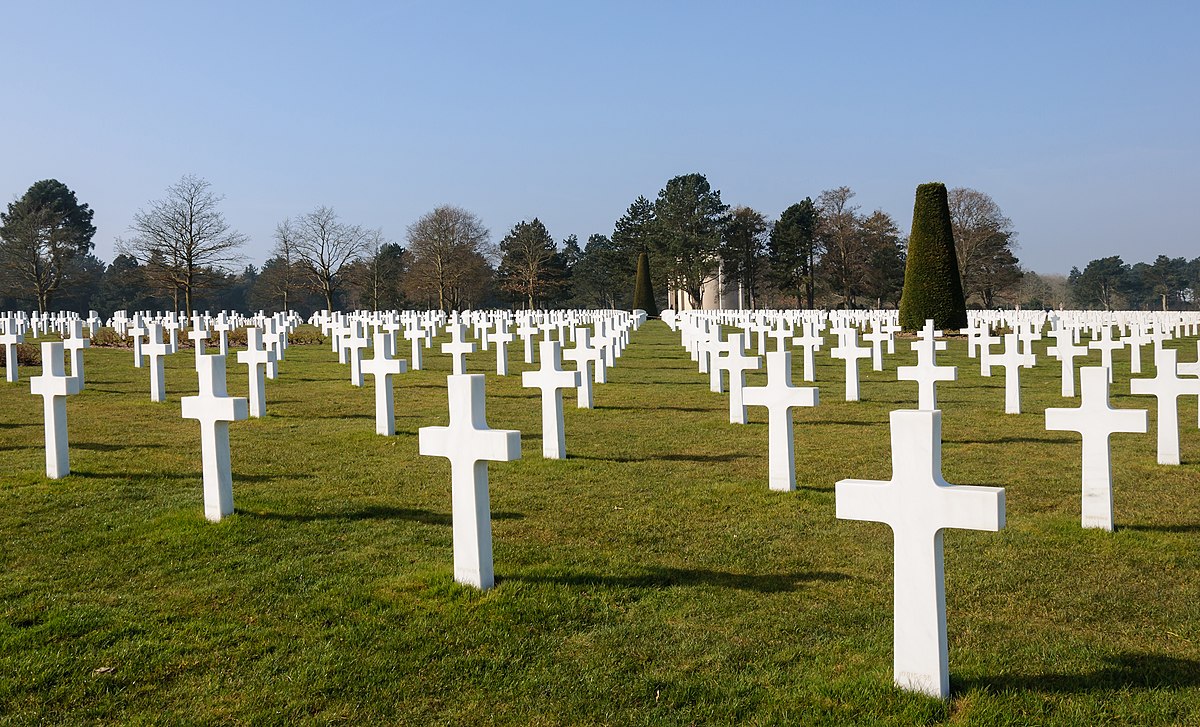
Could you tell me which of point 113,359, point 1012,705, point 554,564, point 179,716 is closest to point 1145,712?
point 1012,705

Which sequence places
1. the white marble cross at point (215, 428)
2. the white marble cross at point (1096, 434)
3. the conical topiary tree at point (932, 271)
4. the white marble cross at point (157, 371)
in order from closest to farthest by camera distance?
the white marble cross at point (1096, 434), the white marble cross at point (215, 428), the white marble cross at point (157, 371), the conical topiary tree at point (932, 271)

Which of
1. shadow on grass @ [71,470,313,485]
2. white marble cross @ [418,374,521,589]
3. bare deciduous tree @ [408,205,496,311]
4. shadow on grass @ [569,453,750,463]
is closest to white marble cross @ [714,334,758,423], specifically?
shadow on grass @ [569,453,750,463]

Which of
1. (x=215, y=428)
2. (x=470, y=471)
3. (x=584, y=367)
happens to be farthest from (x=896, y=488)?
(x=584, y=367)

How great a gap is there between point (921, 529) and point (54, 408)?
6.43m

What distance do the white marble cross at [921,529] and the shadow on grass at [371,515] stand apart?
10.2 ft

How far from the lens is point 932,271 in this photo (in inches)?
1273

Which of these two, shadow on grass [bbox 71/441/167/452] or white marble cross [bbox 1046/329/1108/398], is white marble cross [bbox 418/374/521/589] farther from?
white marble cross [bbox 1046/329/1108/398]

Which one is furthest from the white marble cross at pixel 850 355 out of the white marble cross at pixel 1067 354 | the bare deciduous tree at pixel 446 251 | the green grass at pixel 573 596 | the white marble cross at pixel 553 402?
the bare deciduous tree at pixel 446 251

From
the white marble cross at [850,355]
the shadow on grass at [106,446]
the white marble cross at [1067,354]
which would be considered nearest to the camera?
the shadow on grass at [106,446]

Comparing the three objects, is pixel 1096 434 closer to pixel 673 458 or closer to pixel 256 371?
pixel 673 458

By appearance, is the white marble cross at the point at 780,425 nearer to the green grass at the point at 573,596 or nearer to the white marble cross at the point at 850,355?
the green grass at the point at 573,596

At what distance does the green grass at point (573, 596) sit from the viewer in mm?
3166

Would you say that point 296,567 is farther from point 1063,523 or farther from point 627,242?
point 627,242

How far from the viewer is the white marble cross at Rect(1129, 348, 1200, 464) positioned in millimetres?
7180
